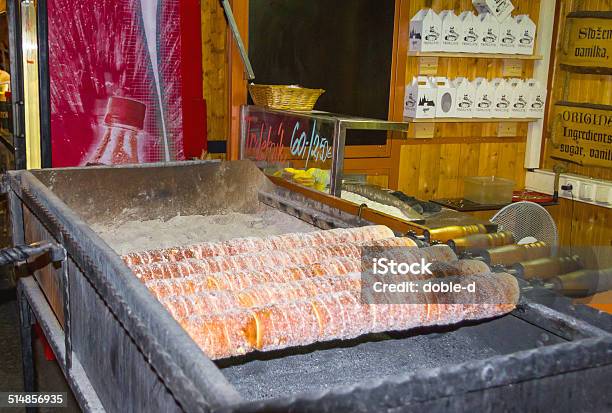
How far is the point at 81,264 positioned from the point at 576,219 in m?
4.64

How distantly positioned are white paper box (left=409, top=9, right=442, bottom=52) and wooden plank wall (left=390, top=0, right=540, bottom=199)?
74mm

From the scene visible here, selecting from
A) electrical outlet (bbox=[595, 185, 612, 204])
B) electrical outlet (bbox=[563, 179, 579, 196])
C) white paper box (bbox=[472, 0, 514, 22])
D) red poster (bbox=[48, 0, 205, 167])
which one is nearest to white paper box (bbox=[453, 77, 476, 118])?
white paper box (bbox=[472, 0, 514, 22])

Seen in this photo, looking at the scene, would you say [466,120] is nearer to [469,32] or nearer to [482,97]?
[482,97]

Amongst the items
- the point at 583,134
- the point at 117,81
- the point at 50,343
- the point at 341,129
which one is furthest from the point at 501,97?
the point at 50,343

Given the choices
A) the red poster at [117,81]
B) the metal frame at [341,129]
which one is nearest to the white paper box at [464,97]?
the red poster at [117,81]

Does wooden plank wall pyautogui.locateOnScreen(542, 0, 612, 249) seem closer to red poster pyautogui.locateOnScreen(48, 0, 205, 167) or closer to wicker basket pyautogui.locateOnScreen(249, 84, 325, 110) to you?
wicker basket pyautogui.locateOnScreen(249, 84, 325, 110)

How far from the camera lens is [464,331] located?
1.84 meters

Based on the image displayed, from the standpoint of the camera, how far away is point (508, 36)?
5.09 meters

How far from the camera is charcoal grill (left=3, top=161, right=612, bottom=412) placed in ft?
3.06

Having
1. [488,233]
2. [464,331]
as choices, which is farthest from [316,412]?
[488,233]

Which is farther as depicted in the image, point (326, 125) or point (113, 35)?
point (113, 35)

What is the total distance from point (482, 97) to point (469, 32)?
19.9 inches

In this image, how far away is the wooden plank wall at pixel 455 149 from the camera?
5055 mm

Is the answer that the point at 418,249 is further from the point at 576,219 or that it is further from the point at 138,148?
the point at 576,219
